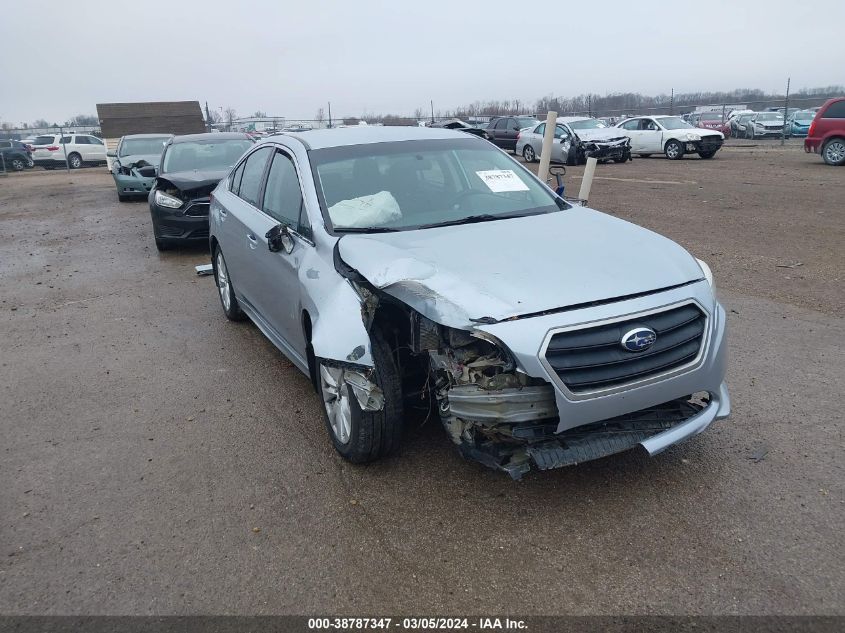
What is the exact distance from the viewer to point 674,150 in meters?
22.6

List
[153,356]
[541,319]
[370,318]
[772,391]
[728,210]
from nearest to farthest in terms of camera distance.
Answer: [541,319]
[370,318]
[772,391]
[153,356]
[728,210]

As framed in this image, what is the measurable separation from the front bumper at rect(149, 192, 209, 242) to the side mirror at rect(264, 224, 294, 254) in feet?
18.6

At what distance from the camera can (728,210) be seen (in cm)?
1147

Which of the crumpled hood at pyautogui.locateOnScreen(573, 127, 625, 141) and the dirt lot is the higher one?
the crumpled hood at pyautogui.locateOnScreen(573, 127, 625, 141)

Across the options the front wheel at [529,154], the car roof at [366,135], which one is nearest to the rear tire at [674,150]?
the front wheel at [529,154]

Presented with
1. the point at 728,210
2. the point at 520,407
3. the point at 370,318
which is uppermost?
the point at 370,318

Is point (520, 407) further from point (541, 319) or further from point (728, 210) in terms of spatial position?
point (728, 210)

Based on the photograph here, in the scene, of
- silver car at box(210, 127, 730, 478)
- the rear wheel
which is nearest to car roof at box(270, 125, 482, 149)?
silver car at box(210, 127, 730, 478)

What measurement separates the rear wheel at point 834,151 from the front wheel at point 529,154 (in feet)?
28.3

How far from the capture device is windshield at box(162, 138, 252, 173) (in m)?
10.4

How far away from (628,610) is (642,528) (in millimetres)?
546

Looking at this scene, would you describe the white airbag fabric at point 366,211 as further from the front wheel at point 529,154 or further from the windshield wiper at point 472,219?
the front wheel at point 529,154

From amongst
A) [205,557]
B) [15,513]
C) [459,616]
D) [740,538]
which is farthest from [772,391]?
[15,513]

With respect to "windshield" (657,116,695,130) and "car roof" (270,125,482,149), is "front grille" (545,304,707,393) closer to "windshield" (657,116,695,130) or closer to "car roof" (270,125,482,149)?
"car roof" (270,125,482,149)
